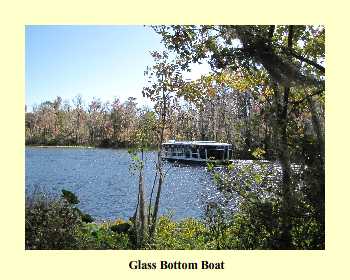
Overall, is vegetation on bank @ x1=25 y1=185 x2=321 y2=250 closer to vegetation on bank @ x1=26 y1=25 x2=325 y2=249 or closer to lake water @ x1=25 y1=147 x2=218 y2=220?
vegetation on bank @ x1=26 y1=25 x2=325 y2=249

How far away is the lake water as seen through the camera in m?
11.3

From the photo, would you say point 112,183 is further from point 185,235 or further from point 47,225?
point 47,225

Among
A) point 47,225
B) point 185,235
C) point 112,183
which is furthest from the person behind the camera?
point 112,183

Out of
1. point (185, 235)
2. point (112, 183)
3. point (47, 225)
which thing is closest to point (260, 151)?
point (185, 235)

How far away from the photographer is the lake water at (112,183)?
1132cm

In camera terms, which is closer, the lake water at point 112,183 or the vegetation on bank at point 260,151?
the vegetation on bank at point 260,151

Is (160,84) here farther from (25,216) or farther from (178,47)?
(25,216)

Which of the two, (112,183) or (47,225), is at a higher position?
(47,225)

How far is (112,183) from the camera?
16.5m

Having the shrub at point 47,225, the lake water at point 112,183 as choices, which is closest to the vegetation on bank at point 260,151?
the shrub at point 47,225

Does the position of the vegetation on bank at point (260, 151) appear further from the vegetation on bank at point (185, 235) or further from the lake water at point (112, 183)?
the lake water at point (112, 183)
